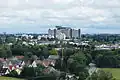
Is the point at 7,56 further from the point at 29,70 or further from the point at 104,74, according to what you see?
the point at 104,74

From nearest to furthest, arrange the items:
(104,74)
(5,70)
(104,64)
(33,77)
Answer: (104,74), (33,77), (5,70), (104,64)

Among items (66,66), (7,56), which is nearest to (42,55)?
(7,56)

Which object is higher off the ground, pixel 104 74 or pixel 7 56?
pixel 104 74

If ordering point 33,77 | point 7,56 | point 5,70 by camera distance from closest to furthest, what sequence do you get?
point 33,77, point 5,70, point 7,56

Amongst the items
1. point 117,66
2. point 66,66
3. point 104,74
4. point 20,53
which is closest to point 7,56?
point 20,53

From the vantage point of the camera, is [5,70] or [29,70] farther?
[5,70]

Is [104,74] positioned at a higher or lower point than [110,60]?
higher

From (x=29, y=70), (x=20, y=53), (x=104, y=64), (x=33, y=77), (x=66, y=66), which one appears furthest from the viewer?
(x=20, y=53)

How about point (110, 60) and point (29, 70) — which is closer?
point (29, 70)

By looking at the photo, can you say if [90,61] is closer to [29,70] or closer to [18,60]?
[18,60]
